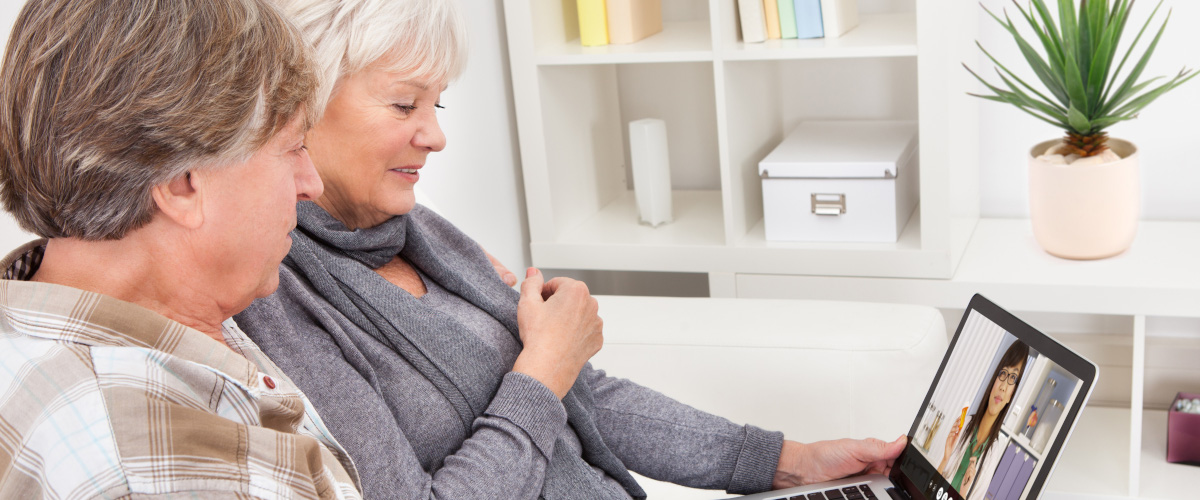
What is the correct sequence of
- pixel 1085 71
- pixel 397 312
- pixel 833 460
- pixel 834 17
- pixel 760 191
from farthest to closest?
pixel 760 191 → pixel 834 17 → pixel 1085 71 → pixel 833 460 → pixel 397 312

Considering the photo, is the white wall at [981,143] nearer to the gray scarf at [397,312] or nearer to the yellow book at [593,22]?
the yellow book at [593,22]

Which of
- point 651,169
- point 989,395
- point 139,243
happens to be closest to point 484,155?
point 651,169

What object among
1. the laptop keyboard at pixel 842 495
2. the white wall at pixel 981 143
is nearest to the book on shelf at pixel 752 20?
the white wall at pixel 981 143

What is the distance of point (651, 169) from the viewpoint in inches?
78.8

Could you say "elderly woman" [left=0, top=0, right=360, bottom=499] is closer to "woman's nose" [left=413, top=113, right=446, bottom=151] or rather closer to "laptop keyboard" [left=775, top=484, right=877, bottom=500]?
"woman's nose" [left=413, top=113, right=446, bottom=151]

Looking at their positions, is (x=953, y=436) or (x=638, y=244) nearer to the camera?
(x=953, y=436)

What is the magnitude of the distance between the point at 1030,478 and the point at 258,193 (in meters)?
0.71

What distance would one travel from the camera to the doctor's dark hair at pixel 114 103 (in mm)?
630

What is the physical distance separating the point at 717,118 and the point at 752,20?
0.64 ft

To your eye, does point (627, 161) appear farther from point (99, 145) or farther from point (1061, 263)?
point (99, 145)

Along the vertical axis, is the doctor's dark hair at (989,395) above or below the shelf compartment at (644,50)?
below

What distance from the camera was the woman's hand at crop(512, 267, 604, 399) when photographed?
1.09m

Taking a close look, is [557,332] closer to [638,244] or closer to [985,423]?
[985,423]

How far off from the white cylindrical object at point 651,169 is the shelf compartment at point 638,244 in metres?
0.04
